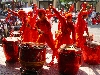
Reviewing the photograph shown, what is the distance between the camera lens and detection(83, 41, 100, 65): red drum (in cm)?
766

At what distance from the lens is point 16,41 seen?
7820mm

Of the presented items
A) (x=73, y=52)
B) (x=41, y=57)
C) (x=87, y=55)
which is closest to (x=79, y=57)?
(x=73, y=52)

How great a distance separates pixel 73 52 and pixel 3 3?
1187 inches

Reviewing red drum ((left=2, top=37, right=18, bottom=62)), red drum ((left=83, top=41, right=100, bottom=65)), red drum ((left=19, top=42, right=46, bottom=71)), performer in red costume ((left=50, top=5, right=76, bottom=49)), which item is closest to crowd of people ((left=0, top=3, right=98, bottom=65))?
performer in red costume ((left=50, top=5, right=76, bottom=49))

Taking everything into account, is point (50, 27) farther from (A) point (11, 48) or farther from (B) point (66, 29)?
(A) point (11, 48)

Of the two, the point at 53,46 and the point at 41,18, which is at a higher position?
the point at 41,18

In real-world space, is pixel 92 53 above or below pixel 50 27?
below

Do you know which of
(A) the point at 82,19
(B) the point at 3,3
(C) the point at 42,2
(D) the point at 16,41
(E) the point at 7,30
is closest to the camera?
(D) the point at 16,41

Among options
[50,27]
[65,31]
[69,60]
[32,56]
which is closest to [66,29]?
[65,31]

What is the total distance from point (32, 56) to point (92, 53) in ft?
7.04

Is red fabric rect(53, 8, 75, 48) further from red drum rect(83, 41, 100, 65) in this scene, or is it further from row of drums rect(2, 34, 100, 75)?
row of drums rect(2, 34, 100, 75)

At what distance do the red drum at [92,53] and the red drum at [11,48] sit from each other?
2.02 metres

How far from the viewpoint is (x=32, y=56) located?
6363 millimetres

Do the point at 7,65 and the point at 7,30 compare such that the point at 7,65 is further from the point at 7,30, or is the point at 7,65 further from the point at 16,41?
the point at 7,30
